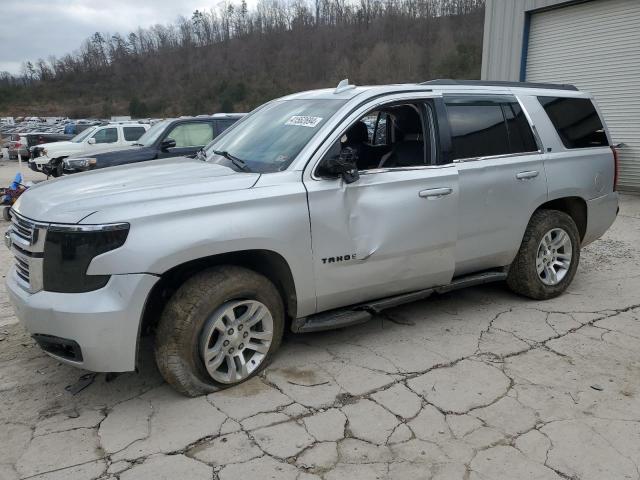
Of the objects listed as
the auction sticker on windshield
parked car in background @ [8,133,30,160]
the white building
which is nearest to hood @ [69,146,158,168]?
the auction sticker on windshield

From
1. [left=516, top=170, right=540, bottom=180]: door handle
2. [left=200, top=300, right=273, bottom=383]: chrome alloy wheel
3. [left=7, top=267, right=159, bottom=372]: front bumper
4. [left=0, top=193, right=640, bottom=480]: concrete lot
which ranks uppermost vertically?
[left=516, top=170, right=540, bottom=180]: door handle

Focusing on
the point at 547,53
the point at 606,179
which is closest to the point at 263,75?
the point at 547,53

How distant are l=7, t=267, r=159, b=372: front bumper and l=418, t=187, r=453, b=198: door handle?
2.04 meters

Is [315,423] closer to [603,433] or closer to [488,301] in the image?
[603,433]

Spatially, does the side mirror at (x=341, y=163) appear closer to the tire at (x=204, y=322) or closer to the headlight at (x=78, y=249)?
the tire at (x=204, y=322)

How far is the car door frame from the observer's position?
354 cm

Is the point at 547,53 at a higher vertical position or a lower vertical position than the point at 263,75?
lower

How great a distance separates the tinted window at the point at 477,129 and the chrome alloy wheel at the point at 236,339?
6.59 feet

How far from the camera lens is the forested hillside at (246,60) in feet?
284

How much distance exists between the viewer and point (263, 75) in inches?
3898

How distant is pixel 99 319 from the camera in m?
2.89

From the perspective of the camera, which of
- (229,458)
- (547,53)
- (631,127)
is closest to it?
(229,458)

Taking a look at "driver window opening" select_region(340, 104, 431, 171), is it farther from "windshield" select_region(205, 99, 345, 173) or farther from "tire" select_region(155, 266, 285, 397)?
"tire" select_region(155, 266, 285, 397)

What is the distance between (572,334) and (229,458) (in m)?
2.98
